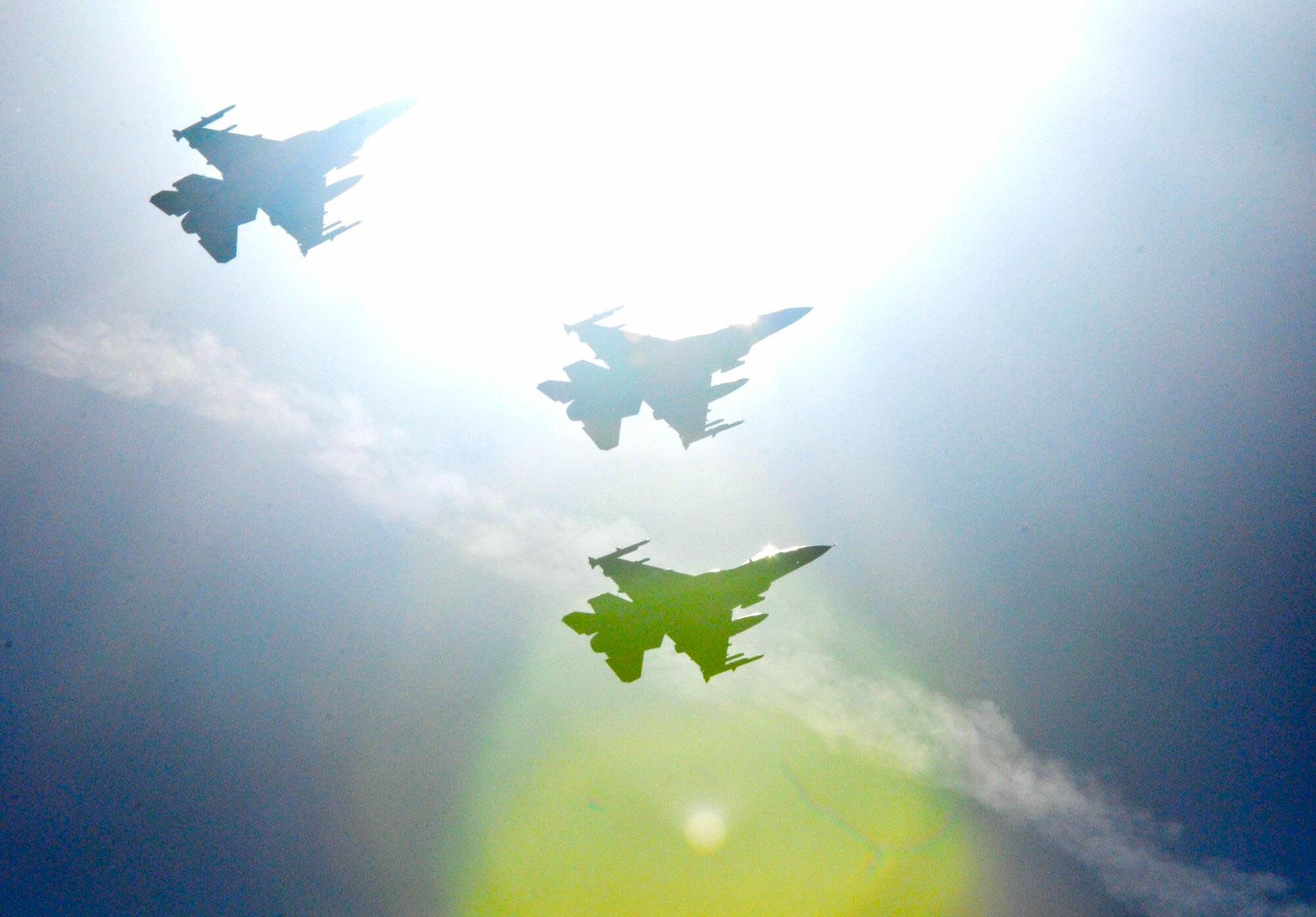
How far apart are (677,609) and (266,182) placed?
31.0 m

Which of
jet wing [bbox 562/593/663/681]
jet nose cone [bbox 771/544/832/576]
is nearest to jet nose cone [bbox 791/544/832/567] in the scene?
jet nose cone [bbox 771/544/832/576]

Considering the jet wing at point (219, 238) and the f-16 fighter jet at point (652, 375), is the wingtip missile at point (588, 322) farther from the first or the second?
the jet wing at point (219, 238)

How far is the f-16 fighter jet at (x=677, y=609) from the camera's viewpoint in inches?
1385

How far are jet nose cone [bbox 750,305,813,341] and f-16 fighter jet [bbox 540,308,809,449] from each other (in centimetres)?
4

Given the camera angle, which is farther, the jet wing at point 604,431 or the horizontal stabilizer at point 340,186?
the jet wing at point 604,431

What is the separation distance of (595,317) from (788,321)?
10746mm

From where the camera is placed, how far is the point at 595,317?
129 feet

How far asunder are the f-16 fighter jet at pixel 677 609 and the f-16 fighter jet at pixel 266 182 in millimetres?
24150

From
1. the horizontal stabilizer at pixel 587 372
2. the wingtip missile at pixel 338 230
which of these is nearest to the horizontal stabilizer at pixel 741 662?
the horizontal stabilizer at pixel 587 372

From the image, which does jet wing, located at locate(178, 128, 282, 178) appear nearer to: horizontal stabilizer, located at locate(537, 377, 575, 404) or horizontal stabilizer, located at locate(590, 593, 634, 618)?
horizontal stabilizer, located at locate(537, 377, 575, 404)

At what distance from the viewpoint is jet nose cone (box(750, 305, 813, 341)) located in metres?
38.9

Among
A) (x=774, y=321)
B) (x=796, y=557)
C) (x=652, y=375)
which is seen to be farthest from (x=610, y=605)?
(x=774, y=321)

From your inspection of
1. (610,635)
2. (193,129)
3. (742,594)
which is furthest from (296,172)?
(742,594)

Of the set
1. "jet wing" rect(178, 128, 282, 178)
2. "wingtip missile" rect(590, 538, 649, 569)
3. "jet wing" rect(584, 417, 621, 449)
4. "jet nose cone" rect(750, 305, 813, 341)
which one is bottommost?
"wingtip missile" rect(590, 538, 649, 569)
